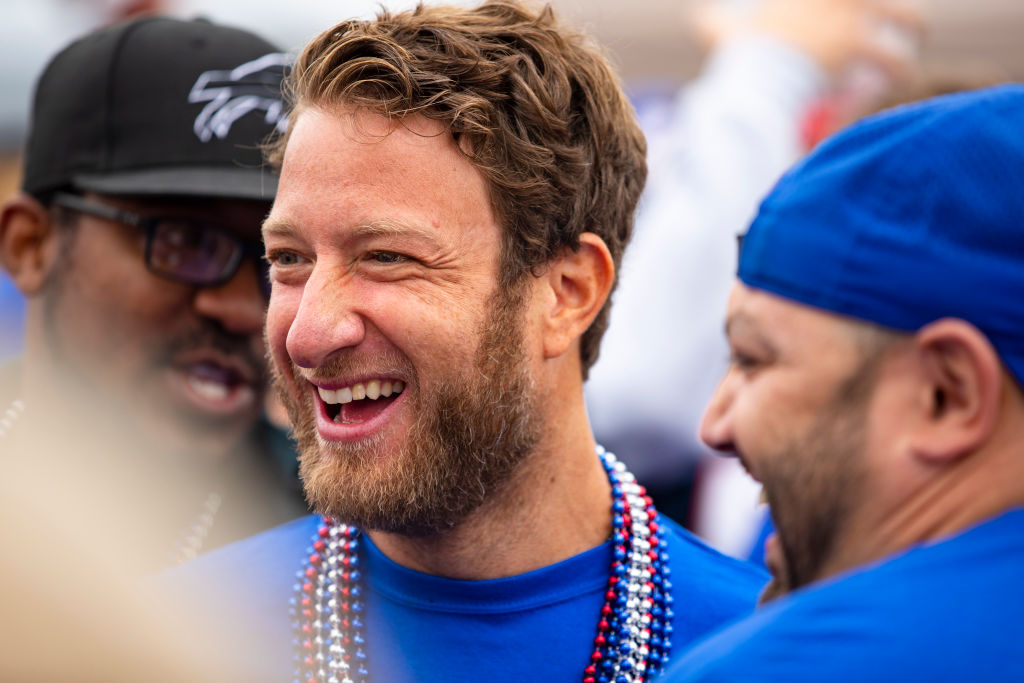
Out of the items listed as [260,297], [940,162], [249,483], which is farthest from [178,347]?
[940,162]

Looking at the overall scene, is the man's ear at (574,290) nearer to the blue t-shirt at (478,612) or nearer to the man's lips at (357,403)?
the man's lips at (357,403)

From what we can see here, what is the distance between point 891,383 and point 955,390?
0.30ft

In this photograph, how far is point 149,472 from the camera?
127 inches

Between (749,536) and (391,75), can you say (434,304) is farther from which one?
(749,536)

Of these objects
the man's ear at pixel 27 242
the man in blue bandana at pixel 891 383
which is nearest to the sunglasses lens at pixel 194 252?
the man's ear at pixel 27 242

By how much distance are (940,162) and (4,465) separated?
4.47ft

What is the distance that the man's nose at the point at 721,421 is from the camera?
1.91 metres

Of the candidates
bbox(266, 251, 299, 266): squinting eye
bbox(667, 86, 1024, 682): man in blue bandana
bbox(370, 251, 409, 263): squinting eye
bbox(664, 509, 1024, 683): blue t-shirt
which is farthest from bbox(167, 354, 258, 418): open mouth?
bbox(664, 509, 1024, 683): blue t-shirt

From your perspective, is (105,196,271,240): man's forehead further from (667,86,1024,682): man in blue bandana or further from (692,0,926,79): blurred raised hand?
(692,0,926,79): blurred raised hand

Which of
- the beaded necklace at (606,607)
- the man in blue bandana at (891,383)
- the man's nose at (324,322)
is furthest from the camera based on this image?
the beaded necklace at (606,607)

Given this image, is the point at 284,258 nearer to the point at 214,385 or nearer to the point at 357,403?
the point at 357,403

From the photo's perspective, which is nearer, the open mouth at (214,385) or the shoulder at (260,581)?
the shoulder at (260,581)

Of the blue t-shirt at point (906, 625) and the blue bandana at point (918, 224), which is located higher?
the blue bandana at point (918, 224)

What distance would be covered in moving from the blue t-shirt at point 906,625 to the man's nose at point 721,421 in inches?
14.9
